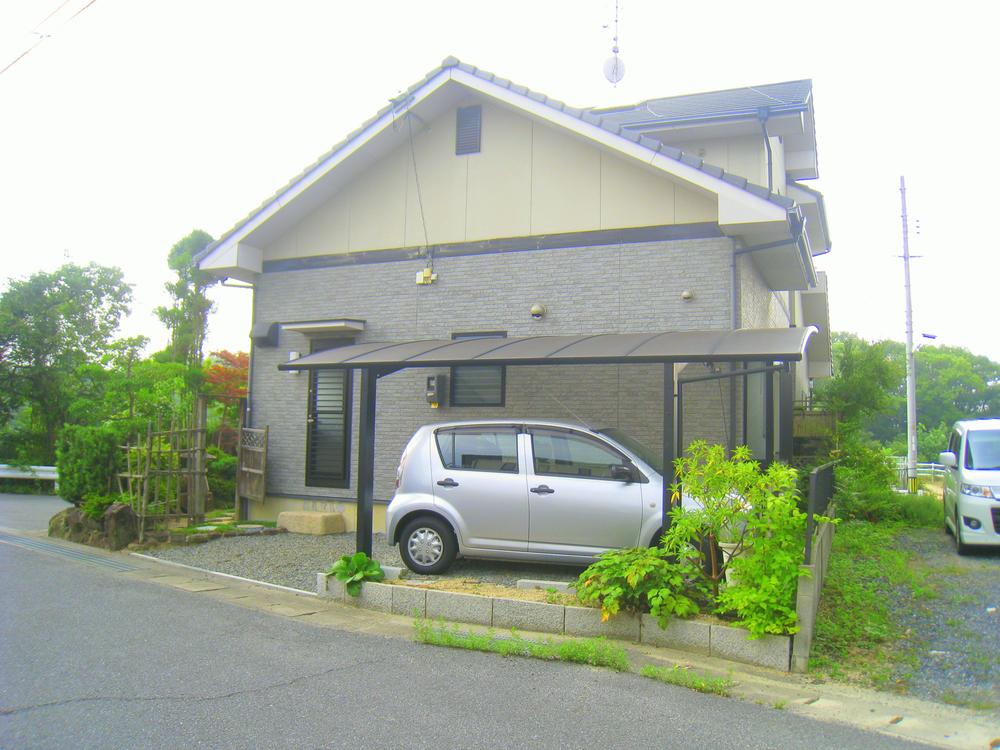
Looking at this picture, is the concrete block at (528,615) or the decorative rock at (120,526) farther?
the decorative rock at (120,526)

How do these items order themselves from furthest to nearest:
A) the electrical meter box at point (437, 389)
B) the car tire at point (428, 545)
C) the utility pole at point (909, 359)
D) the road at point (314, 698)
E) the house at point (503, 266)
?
1. the utility pole at point (909, 359)
2. the electrical meter box at point (437, 389)
3. the house at point (503, 266)
4. the car tire at point (428, 545)
5. the road at point (314, 698)

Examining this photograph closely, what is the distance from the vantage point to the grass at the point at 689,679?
5.06 meters

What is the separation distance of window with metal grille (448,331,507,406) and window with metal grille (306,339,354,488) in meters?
1.73

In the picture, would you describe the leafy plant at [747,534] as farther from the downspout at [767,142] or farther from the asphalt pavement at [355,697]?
the downspout at [767,142]

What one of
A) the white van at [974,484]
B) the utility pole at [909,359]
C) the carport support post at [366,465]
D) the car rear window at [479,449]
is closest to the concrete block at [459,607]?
the carport support post at [366,465]

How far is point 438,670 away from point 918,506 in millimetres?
9296

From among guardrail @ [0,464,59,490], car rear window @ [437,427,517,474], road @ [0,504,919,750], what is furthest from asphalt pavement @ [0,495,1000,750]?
guardrail @ [0,464,59,490]

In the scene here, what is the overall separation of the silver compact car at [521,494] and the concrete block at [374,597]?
3.37ft

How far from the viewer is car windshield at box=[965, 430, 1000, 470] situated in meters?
9.52

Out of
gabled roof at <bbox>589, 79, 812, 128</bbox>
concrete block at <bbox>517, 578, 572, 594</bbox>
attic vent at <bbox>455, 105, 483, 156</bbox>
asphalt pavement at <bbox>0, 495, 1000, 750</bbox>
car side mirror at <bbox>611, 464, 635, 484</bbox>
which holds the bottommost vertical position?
asphalt pavement at <bbox>0, 495, 1000, 750</bbox>

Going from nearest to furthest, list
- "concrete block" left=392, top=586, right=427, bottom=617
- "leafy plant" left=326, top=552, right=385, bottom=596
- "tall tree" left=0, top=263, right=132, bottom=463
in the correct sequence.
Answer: "concrete block" left=392, top=586, right=427, bottom=617 < "leafy plant" left=326, top=552, right=385, bottom=596 < "tall tree" left=0, top=263, right=132, bottom=463

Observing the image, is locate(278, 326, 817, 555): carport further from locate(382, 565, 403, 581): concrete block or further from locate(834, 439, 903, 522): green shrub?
locate(834, 439, 903, 522): green shrub

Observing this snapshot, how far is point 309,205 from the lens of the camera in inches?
471

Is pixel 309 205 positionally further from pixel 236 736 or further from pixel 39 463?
pixel 39 463
